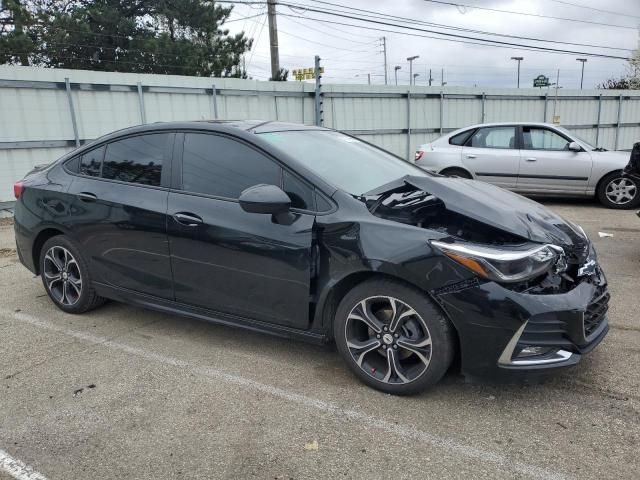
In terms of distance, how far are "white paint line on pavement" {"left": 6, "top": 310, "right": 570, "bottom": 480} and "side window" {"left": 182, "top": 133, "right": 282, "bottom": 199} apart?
1154 millimetres

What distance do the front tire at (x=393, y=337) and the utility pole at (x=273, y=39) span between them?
17029mm

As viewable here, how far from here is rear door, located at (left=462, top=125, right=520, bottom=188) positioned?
29.8 ft

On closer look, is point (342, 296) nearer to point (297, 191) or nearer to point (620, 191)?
point (297, 191)

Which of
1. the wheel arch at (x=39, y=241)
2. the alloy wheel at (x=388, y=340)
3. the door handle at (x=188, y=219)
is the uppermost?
the door handle at (x=188, y=219)

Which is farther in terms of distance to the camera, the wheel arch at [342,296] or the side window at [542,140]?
the side window at [542,140]

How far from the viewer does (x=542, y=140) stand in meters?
8.95

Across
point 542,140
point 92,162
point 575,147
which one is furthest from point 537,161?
point 92,162

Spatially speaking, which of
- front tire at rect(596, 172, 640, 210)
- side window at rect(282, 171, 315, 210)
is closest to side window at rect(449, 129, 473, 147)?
front tire at rect(596, 172, 640, 210)

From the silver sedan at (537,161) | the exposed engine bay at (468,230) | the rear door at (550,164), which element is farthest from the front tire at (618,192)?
the exposed engine bay at (468,230)

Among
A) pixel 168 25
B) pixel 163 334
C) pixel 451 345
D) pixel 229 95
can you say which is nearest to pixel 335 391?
pixel 451 345

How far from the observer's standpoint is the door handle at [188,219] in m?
3.32

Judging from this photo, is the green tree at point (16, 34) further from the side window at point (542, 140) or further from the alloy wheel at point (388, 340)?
the alloy wheel at point (388, 340)

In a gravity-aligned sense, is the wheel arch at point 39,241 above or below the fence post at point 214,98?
below

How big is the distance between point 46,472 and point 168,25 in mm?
25602
